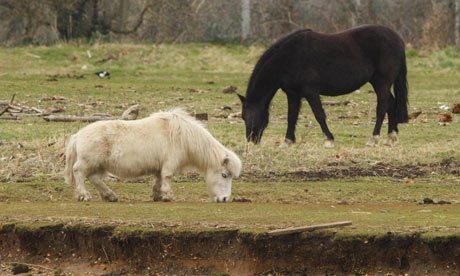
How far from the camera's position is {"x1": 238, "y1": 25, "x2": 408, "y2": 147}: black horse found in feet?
42.1

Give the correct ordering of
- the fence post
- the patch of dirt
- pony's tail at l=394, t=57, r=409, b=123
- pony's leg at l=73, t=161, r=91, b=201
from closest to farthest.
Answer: pony's leg at l=73, t=161, r=91, b=201
the patch of dirt
pony's tail at l=394, t=57, r=409, b=123
the fence post

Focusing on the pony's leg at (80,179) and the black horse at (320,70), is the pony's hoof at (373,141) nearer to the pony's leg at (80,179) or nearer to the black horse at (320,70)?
the black horse at (320,70)

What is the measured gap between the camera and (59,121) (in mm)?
15266

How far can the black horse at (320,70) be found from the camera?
505 inches

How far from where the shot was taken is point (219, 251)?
22.3 feet

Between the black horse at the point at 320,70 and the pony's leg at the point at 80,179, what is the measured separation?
446 centimetres

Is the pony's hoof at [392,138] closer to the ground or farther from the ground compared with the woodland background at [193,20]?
closer to the ground

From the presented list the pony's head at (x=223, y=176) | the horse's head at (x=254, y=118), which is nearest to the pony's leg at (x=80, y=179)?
the pony's head at (x=223, y=176)

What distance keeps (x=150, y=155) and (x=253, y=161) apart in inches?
110

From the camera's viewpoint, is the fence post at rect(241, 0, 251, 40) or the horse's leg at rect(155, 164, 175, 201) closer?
the horse's leg at rect(155, 164, 175, 201)

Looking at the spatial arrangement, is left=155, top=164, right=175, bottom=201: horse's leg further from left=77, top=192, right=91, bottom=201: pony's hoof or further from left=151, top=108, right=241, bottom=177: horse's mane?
left=77, top=192, right=91, bottom=201: pony's hoof

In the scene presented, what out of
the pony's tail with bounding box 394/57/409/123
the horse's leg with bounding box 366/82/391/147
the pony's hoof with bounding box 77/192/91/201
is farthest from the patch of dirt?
the pony's hoof with bounding box 77/192/91/201

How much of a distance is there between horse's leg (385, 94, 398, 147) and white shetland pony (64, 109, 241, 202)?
5.02 metres

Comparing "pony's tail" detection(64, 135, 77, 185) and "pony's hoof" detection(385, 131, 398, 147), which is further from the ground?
"pony's tail" detection(64, 135, 77, 185)
